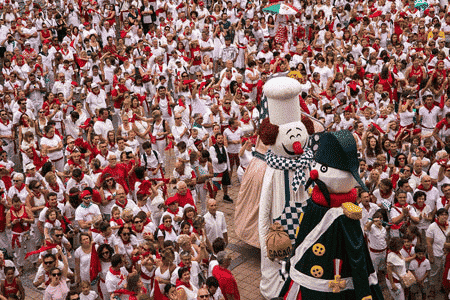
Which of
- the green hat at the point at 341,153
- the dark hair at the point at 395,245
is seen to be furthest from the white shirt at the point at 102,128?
the green hat at the point at 341,153

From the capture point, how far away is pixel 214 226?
1067cm

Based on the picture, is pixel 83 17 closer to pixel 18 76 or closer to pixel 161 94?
pixel 18 76

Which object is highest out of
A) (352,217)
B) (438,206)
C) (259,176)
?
(352,217)

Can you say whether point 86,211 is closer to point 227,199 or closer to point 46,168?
point 46,168

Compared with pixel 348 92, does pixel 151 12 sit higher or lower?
higher

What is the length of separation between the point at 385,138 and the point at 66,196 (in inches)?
267

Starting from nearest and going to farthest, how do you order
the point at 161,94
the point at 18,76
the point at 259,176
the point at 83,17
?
the point at 259,176 → the point at 161,94 → the point at 18,76 → the point at 83,17

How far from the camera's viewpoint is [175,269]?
29.4 ft

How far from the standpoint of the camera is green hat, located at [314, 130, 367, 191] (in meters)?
6.82

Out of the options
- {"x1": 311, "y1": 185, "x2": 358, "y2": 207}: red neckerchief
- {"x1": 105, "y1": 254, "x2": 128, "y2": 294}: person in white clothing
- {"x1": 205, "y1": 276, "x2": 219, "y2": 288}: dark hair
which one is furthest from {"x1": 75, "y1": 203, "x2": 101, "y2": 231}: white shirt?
{"x1": 311, "y1": 185, "x2": 358, "y2": 207}: red neckerchief

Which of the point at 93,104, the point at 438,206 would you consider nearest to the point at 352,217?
the point at 438,206

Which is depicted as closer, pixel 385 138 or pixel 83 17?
pixel 385 138

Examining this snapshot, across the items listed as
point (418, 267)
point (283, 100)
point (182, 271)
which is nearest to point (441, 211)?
point (418, 267)

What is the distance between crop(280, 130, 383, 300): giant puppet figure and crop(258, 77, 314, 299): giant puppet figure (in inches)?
93.0
